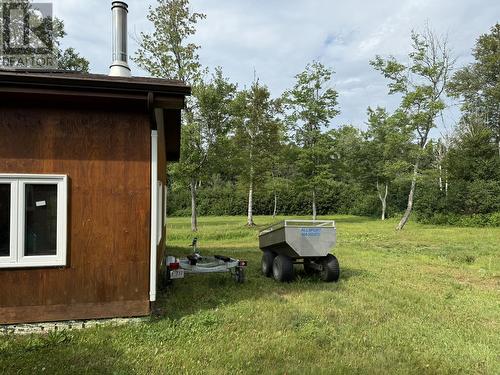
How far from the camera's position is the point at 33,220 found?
4.73 meters

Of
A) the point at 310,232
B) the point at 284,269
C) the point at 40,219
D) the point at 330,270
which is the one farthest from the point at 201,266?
the point at 40,219

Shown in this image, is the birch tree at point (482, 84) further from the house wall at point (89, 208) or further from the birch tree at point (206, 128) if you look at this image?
the house wall at point (89, 208)

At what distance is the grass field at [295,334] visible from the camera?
12.8 feet

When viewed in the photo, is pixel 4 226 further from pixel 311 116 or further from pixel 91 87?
pixel 311 116

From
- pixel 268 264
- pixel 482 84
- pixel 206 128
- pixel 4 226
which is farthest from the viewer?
pixel 482 84

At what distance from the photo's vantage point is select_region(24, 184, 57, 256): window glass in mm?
4711

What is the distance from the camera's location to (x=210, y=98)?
21141 millimetres

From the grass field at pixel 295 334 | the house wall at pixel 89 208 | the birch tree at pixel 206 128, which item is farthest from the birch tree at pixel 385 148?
the house wall at pixel 89 208

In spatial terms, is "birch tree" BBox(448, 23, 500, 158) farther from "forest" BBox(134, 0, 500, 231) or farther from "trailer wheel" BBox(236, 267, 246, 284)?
"trailer wheel" BBox(236, 267, 246, 284)

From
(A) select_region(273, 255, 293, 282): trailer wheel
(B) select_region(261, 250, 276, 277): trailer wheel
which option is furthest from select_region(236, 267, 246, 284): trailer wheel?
(B) select_region(261, 250, 276, 277): trailer wheel

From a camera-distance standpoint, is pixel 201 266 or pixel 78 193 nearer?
pixel 78 193

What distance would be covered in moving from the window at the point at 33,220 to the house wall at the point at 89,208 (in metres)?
0.11

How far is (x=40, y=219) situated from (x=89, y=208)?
1.92ft

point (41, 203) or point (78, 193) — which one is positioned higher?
point (78, 193)
